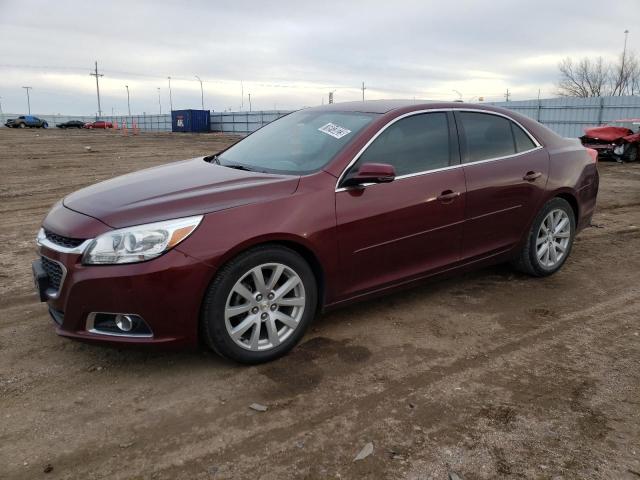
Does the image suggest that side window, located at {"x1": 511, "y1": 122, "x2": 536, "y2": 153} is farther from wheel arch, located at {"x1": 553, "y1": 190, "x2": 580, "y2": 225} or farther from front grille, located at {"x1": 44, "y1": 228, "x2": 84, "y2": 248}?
front grille, located at {"x1": 44, "y1": 228, "x2": 84, "y2": 248}

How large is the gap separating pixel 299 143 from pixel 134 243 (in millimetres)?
1595

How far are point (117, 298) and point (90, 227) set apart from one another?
1.49ft

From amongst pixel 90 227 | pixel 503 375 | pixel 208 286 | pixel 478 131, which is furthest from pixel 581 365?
pixel 90 227

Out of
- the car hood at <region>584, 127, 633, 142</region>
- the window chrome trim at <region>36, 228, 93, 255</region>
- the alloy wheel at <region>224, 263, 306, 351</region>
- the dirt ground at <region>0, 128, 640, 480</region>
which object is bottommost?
the dirt ground at <region>0, 128, 640, 480</region>

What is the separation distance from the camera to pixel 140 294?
118 inches

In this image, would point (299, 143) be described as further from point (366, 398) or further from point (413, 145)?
point (366, 398)

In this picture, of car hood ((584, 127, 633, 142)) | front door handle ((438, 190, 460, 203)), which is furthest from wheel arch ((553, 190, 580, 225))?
car hood ((584, 127, 633, 142))

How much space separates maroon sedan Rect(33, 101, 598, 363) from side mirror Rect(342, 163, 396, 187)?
0.01m

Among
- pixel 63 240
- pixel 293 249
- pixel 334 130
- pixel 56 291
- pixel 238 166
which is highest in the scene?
pixel 334 130

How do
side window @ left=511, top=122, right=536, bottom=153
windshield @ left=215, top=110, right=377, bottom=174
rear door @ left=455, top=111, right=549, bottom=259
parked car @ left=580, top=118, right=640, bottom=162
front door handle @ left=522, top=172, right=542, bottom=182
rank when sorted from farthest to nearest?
parked car @ left=580, top=118, right=640, bottom=162 → side window @ left=511, top=122, right=536, bottom=153 → front door handle @ left=522, top=172, right=542, bottom=182 → rear door @ left=455, top=111, right=549, bottom=259 → windshield @ left=215, top=110, right=377, bottom=174

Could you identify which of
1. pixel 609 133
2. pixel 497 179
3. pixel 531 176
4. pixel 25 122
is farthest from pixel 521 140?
pixel 25 122

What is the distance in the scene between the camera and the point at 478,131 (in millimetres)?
4547

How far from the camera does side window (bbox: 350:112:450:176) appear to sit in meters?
3.90

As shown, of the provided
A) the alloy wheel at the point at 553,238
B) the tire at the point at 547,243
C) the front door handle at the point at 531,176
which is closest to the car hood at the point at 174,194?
the front door handle at the point at 531,176
